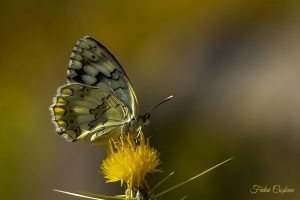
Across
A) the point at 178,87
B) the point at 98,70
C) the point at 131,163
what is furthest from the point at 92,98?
the point at 178,87

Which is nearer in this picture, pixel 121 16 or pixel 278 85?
pixel 278 85

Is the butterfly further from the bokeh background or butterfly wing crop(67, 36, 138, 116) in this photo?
the bokeh background

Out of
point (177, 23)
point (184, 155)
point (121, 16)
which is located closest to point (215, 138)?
point (184, 155)

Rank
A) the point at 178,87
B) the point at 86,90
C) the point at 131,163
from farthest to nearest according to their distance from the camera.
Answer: the point at 178,87, the point at 86,90, the point at 131,163

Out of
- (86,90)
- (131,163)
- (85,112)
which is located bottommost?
(131,163)

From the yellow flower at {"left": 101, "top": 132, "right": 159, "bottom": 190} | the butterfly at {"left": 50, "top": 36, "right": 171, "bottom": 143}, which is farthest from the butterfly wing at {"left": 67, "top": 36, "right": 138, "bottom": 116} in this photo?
the yellow flower at {"left": 101, "top": 132, "right": 159, "bottom": 190}

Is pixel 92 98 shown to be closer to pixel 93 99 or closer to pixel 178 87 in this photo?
pixel 93 99

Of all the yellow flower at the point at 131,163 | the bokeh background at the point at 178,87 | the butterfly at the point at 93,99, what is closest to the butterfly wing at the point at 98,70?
the butterfly at the point at 93,99

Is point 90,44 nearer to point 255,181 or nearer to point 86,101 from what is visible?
point 86,101
